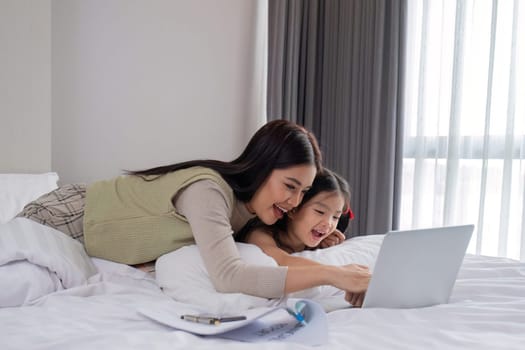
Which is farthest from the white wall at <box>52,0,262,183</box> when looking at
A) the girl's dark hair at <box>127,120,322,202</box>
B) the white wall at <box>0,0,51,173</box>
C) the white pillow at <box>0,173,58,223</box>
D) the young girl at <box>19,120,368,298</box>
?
the girl's dark hair at <box>127,120,322,202</box>

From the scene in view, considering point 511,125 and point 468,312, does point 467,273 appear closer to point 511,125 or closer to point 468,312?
point 468,312

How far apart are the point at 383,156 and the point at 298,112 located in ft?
2.19

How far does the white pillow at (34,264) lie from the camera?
0.99m

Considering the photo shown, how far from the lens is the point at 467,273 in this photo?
1328mm

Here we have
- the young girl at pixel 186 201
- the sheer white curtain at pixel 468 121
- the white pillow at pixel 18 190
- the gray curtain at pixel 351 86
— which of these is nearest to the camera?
the young girl at pixel 186 201

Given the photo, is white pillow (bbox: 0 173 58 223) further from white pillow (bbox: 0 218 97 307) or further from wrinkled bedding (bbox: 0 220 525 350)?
wrinkled bedding (bbox: 0 220 525 350)

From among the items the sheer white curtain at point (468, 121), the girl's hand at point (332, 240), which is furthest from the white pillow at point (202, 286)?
the sheer white curtain at point (468, 121)

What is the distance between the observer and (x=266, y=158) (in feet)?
4.35

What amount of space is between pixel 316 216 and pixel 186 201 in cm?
44

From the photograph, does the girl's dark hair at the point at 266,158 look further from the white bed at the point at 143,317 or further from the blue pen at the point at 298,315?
the blue pen at the point at 298,315

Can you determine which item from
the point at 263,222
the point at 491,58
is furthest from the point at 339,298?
the point at 491,58

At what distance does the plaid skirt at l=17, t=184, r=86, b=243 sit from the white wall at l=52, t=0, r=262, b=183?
108 cm

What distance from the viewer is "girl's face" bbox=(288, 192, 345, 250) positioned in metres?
1.48

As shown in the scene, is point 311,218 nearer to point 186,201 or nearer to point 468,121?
point 186,201
